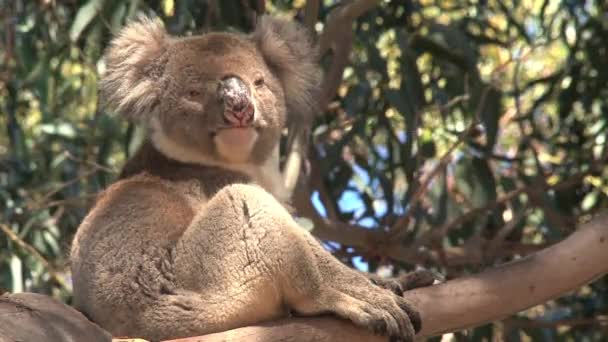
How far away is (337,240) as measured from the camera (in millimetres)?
4320

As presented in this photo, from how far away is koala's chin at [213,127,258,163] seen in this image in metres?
3.16

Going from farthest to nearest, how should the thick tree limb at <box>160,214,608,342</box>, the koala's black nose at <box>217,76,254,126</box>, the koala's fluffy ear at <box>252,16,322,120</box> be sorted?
1. the koala's fluffy ear at <box>252,16,322,120</box>
2. the koala's black nose at <box>217,76,254,126</box>
3. the thick tree limb at <box>160,214,608,342</box>

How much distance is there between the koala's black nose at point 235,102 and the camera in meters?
3.11

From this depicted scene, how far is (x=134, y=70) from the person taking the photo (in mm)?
3420

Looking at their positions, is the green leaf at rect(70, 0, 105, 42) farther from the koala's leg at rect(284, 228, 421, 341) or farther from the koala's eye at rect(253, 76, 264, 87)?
the koala's leg at rect(284, 228, 421, 341)

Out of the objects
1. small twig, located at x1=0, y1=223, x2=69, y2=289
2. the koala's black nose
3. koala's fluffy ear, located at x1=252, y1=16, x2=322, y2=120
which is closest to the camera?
the koala's black nose

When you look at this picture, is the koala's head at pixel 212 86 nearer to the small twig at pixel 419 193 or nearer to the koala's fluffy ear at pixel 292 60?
the koala's fluffy ear at pixel 292 60

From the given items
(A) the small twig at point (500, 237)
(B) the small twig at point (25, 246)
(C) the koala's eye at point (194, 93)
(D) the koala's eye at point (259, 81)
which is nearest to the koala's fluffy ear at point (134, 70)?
(C) the koala's eye at point (194, 93)

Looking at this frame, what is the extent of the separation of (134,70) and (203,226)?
0.78 metres

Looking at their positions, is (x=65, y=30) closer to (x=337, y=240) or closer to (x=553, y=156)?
(x=337, y=240)

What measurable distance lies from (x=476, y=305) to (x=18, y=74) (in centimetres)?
300

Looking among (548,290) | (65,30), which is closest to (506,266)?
(548,290)

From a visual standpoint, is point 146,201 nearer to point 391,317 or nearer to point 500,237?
point 391,317

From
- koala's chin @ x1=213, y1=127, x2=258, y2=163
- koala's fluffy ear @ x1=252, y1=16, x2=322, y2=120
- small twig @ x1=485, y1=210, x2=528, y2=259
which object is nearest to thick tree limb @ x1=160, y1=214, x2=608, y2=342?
koala's chin @ x1=213, y1=127, x2=258, y2=163
